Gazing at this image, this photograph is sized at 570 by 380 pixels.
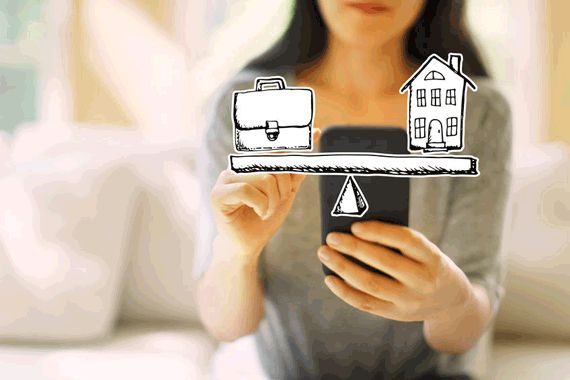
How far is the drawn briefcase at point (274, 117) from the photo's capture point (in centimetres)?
60

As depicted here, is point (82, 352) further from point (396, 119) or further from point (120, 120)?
point (396, 119)

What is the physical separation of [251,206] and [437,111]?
0.18 m

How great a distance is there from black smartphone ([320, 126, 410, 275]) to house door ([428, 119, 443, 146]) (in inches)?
0.9

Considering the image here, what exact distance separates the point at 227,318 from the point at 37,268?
0.22 meters

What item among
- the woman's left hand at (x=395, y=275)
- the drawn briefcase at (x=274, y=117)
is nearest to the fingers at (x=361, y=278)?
the woman's left hand at (x=395, y=275)

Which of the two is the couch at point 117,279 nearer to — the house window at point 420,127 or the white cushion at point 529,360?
the white cushion at point 529,360

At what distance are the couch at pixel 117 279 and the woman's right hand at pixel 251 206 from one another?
0.15 feet

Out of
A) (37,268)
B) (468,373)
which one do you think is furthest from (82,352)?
(468,373)

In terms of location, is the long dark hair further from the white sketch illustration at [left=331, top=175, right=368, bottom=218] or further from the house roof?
the white sketch illustration at [left=331, top=175, right=368, bottom=218]

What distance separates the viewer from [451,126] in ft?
1.93

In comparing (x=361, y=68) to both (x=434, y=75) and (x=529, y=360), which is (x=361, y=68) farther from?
(x=529, y=360)

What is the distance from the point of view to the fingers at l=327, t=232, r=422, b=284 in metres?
0.59

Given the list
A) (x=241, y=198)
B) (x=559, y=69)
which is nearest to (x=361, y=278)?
(x=241, y=198)

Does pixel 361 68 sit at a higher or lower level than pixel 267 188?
higher
